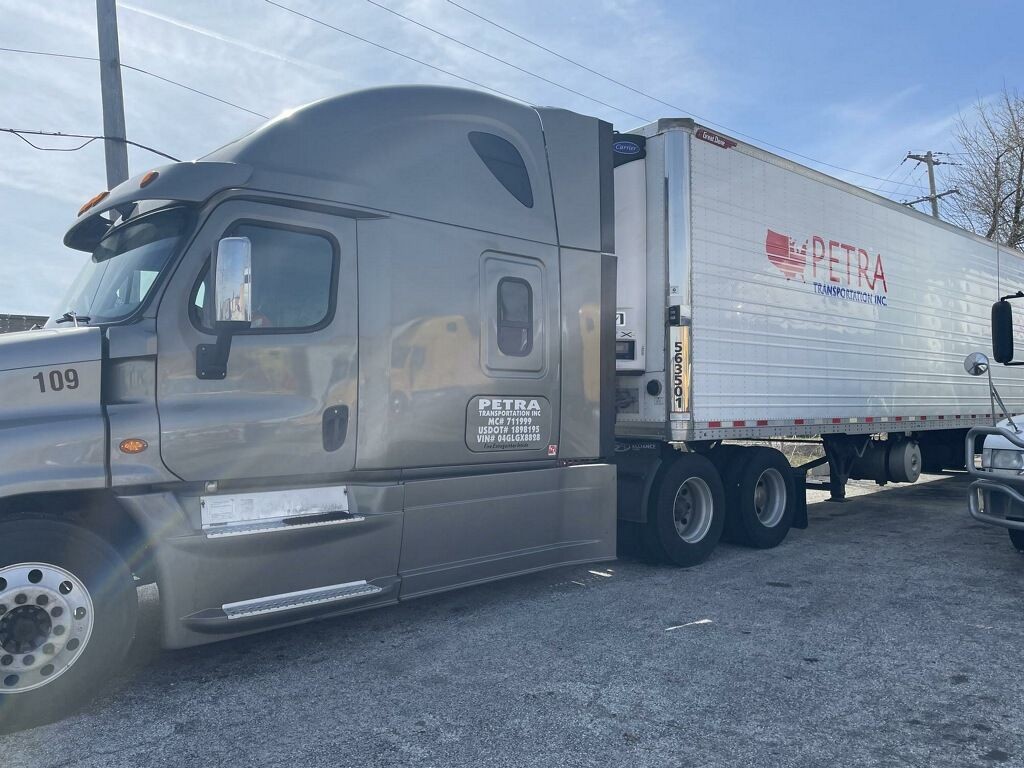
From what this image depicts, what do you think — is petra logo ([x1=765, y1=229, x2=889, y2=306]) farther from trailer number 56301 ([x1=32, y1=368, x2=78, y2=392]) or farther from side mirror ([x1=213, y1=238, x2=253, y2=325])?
trailer number 56301 ([x1=32, y1=368, x2=78, y2=392])

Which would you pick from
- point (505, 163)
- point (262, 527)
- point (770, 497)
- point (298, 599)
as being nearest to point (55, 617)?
point (262, 527)

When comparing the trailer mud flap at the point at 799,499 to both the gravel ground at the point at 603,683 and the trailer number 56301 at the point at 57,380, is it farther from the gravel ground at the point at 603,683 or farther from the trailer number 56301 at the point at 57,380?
the trailer number 56301 at the point at 57,380

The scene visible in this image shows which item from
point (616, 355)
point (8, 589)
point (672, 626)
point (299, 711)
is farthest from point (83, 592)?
point (616, 355)

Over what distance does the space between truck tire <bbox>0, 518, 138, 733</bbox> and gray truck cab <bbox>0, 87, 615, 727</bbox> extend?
0.4 inches

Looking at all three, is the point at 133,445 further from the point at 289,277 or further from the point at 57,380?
the point at 289,277

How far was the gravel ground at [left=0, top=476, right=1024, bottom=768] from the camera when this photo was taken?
355 centimetres

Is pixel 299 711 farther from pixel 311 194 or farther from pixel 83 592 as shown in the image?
pixel 311 194

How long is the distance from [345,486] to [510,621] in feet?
5.28

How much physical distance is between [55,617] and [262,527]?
1068mm

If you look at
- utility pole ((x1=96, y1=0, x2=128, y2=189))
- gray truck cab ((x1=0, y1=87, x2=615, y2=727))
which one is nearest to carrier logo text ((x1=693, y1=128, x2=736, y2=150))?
gray truck cab ((x1=0, y1=87, x2=615, y2=727))

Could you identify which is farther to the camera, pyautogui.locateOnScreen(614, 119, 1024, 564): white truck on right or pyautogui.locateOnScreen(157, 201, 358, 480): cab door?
pyautogui.locateOnScreen(614, 119, 1024, 564): white truck on right

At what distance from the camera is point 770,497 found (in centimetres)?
816

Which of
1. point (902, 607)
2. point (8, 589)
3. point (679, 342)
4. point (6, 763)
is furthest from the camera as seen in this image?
point (679, 342)

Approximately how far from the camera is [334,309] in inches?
188
